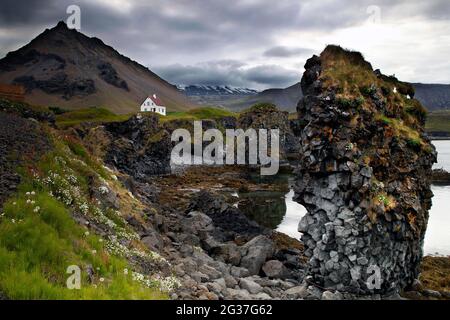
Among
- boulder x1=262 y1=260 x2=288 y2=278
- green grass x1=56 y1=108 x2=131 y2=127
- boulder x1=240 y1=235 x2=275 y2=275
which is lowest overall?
boulder x1=262 y1=260 x2=288 y2=278

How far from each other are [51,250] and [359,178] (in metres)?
23.2

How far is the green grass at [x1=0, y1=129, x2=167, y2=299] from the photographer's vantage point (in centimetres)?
1384

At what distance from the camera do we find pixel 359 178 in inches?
1228

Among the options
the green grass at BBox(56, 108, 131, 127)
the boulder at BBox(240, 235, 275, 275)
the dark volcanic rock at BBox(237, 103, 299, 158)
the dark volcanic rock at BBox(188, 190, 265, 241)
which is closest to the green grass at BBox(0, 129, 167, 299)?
the boulder at BBox(240, 235, 275, 275)

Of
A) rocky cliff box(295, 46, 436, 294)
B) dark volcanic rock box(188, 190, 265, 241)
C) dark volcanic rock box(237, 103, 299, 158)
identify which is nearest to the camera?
rocky cliff box(295, 46, 436, 294)

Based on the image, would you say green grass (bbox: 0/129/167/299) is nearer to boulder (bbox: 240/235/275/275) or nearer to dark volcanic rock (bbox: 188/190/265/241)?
boulder (bbox: 240/235/275/275)

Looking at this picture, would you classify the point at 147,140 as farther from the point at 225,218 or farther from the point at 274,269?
the point at 274,269

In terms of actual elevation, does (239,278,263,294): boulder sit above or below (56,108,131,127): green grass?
below

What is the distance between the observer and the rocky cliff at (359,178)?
101ft

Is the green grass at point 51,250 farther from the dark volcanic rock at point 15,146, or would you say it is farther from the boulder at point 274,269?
the boulder at point 274,269

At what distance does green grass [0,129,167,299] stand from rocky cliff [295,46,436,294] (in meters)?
18.0

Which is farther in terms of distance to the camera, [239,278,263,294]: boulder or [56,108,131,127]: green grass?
[56,108,131,127]: green grass

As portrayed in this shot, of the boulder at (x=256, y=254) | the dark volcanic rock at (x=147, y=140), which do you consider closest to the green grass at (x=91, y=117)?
the dark volcanic rock at (x=147, y=140)

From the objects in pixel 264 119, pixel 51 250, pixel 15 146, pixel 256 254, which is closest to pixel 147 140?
pixel 264 119
